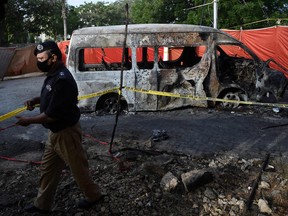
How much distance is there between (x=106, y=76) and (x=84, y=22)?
39637mm

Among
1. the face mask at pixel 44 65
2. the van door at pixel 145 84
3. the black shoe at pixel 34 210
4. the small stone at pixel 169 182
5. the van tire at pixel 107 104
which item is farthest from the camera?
the van tire at pixel 107 104

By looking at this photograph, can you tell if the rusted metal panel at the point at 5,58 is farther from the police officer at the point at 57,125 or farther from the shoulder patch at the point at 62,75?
the shoulder patch at the point at 62,75

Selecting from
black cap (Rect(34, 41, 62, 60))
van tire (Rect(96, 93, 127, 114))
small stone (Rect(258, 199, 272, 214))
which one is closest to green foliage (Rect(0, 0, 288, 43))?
van tire (Rect(96, 93, 127, 114))

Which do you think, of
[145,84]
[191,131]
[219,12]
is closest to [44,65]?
[191,131]

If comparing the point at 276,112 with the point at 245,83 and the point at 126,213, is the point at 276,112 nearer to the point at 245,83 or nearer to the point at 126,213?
the point at 245,83

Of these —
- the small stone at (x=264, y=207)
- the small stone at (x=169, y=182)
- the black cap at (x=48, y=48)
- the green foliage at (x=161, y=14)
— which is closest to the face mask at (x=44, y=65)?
the black cap at (x=48, y=48)

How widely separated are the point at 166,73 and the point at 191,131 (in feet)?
6.33

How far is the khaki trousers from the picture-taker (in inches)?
123

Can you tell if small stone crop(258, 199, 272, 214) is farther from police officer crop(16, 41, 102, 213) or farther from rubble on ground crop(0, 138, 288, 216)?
police officer crop(16, 41, 102, 213)

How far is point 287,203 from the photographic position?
3.45 metres

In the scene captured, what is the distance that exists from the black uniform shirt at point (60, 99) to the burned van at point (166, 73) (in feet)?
14.3

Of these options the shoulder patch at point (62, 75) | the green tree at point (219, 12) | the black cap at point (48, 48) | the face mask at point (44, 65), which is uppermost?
the green tree at point (219, 12)

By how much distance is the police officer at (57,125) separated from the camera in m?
2.98

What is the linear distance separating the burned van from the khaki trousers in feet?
14.1
